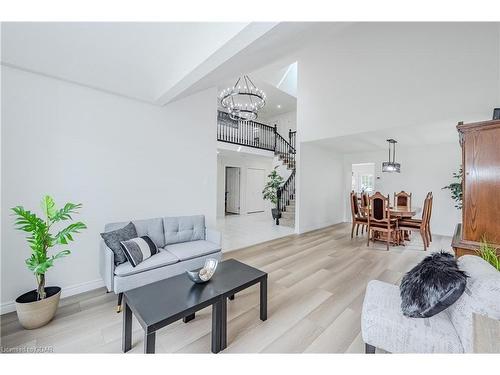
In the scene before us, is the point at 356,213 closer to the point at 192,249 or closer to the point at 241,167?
the point at 192,249

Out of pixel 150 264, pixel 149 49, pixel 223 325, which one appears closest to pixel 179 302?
pixel 223 325

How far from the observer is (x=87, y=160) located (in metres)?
2.59

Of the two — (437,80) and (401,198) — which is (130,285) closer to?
(437,80)

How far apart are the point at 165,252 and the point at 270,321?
1.49 m

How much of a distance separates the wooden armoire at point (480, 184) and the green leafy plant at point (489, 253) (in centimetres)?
6

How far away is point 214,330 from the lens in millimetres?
1612

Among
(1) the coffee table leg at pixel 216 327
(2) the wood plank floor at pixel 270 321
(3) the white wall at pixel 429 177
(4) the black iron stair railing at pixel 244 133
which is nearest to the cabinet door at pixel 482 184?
(2) the wood plank floor at pixel 270 321

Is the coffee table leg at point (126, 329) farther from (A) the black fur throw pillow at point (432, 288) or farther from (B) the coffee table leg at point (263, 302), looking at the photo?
(A) the black fur throw pillow at point (432, 288)

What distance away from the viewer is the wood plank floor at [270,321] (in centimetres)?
170

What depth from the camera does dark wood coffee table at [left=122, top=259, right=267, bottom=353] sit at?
136 cm

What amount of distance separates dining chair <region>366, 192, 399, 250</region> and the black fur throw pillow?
311 centimetres

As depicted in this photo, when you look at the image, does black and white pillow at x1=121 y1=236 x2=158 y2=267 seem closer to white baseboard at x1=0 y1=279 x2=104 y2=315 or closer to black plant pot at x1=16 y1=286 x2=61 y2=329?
black plant pot at x1=16 y1=286 x2=61 y2=329

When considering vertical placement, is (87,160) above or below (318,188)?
A: above
